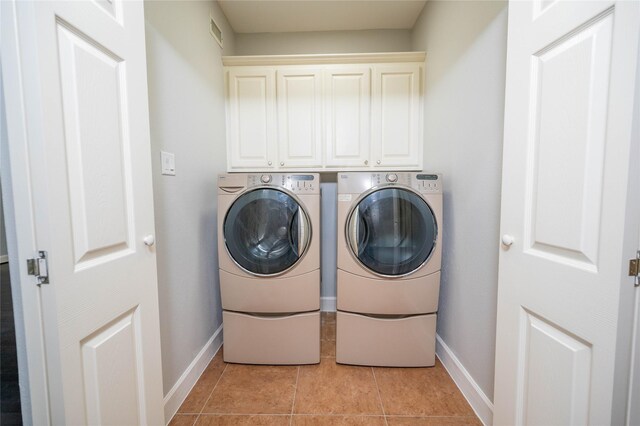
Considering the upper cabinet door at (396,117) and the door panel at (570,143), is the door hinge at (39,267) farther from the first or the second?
the upper cabinet door at (396,117)

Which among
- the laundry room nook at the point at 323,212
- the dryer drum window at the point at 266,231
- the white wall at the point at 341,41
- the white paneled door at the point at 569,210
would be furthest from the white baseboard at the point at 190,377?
the white wall at the point at 341,41

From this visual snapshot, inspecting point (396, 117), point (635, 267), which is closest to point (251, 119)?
point (396, 117)

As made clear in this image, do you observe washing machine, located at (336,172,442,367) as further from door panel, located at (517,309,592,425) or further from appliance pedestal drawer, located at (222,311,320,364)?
door panel, located at (517,309,592,425)

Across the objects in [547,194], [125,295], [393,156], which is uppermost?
[393,156]

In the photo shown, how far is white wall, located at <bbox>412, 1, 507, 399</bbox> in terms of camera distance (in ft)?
3.78

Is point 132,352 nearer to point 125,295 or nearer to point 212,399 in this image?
point 125,295

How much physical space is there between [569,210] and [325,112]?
5.23 feet

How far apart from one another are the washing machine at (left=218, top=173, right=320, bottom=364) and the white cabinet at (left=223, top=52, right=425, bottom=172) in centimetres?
51

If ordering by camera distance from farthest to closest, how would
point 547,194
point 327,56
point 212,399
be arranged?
point 327,56
point 212,399
point 547,194

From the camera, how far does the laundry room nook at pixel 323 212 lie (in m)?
0.61

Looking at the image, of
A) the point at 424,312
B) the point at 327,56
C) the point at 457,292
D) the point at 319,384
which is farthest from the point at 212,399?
the point at 327,56

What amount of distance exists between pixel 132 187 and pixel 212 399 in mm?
1227

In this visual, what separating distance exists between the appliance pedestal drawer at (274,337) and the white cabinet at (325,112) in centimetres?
111

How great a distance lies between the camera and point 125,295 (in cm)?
80
